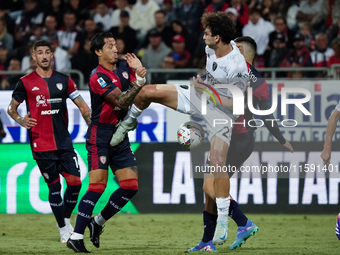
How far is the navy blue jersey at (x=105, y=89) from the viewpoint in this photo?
6.70m

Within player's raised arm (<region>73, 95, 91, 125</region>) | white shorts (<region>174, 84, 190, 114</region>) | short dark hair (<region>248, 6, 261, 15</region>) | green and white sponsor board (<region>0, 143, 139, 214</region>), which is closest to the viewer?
white shorts (<region>174, 84, 190, 114</region>)

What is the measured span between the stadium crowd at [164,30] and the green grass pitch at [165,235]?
3396 mm

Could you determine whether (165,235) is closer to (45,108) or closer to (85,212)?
(85,212)

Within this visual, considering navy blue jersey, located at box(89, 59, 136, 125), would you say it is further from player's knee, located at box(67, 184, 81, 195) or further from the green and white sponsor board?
the green and white sponsor board

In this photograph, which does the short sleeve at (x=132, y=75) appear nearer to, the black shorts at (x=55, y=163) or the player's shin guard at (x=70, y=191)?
the black shorts at (x=55, y=163)

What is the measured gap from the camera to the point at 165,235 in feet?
27.7

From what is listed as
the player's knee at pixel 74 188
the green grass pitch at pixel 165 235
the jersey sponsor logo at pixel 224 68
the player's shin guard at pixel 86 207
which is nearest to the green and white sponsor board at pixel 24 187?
the green grass pitch at pixel 165 235

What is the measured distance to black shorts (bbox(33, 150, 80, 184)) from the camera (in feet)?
25.8

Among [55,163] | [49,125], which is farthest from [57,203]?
[49,125]

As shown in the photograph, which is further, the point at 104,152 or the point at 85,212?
the point at 104,152

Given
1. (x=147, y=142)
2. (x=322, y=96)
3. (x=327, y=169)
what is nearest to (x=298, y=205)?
(x=327, y=169)

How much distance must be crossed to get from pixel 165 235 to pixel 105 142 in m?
2.25

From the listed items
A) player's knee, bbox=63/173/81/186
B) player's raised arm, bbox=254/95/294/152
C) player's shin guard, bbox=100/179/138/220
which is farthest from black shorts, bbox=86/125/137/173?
player's raised arm, bbox=254/95/294/152

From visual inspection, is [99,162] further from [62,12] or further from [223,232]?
[62,12]
